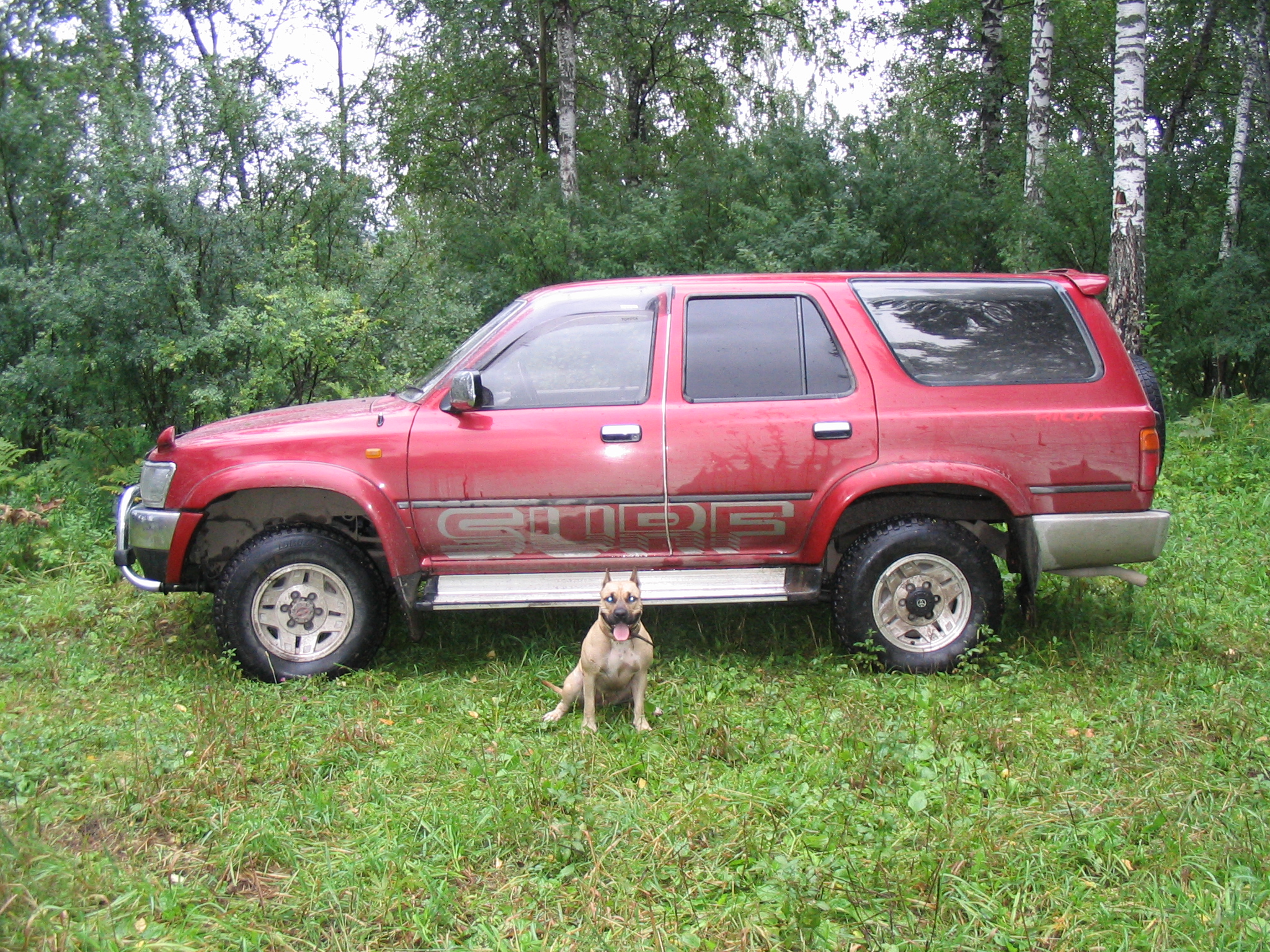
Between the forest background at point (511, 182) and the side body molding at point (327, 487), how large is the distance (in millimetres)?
2910

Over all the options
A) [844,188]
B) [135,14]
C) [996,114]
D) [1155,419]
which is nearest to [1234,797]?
[1155,419]

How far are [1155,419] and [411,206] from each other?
22109mm

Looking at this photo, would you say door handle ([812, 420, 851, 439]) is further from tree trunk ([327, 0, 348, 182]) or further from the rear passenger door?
tree trunk ([327, 0, 348, 182])

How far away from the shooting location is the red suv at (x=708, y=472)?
4586 millimetres

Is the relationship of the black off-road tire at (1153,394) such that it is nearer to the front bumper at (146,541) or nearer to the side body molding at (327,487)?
the side body molding at (327,487)

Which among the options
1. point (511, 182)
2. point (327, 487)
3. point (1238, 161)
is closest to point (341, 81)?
point (511, 182)

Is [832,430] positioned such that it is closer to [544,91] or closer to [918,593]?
[918,593]

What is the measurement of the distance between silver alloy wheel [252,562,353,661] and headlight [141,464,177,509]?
0.67 metres

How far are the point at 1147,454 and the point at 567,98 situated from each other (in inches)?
519

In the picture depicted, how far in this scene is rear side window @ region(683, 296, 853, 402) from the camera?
4.71 meters

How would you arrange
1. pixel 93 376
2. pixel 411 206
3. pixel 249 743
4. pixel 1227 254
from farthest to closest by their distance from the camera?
pixel 411 206 < pixel 1227 254 < pixel 93 376 < pixel 249 743

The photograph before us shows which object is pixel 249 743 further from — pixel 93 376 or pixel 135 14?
pixel 135 14

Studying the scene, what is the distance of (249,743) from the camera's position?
13.1 feet

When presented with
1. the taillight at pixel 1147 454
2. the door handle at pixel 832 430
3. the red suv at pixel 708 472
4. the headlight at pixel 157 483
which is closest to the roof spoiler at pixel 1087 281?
the red suv at pixel 708 472
